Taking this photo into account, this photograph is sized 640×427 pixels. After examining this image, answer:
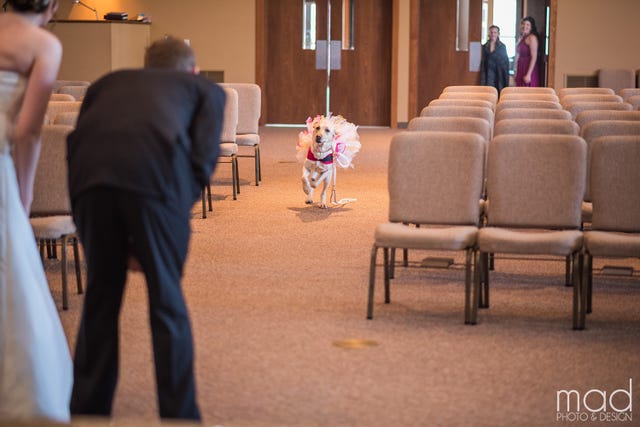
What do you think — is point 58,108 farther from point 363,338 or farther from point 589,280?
point 589,280

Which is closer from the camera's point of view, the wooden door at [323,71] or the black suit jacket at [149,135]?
the black suit jacket at [149,135]

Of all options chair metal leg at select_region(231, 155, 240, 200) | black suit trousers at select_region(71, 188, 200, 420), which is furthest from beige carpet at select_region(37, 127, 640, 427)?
chair metal leg at select_region(231, 155, 240, 200)

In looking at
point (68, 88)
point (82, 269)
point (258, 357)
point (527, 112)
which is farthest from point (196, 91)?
point (68, 88)

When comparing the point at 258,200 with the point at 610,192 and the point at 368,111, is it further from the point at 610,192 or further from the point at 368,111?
the point at 368,111

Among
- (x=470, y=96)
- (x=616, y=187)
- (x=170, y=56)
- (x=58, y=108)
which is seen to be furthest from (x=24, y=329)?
(x=470, y=96)

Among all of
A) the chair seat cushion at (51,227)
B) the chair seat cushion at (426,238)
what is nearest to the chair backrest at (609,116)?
the chair seat cushion at (426,238)

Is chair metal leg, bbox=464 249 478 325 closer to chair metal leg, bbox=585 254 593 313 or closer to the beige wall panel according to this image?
chair metal leg, bbox=585 254 593 313

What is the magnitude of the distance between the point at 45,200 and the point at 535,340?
260cm

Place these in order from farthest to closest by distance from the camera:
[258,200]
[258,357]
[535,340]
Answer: [258,200], [535,340], [258,357]

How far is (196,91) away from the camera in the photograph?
3332mm

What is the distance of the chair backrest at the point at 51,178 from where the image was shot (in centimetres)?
570

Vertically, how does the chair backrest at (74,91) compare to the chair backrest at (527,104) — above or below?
above

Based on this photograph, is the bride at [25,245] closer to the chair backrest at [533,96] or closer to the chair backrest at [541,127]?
the chair backrest at [541,127]

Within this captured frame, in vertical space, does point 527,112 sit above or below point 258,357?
above
